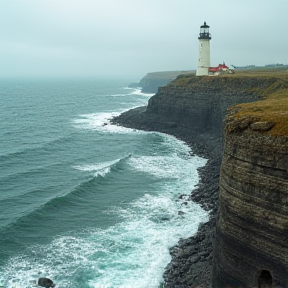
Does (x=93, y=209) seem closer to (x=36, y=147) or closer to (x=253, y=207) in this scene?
(x=253, y=207)

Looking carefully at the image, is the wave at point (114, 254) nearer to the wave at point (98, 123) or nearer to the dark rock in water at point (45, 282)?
the dark rock in water at point (45, 282)

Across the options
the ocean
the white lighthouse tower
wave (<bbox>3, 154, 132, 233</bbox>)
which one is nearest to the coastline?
the ocean

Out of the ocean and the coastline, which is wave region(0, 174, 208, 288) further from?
the coastline

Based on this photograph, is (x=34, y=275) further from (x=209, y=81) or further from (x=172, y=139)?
(x=209, y=81)

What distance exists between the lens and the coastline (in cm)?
2512

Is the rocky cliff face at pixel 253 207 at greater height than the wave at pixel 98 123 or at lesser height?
greater

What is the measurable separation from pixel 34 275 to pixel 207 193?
63.8 ft

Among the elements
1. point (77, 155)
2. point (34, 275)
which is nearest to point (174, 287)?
point (34, 275)

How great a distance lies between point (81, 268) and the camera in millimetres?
26828

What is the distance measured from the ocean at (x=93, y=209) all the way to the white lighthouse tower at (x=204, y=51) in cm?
1928

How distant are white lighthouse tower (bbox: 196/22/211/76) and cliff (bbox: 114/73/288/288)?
13.6 ft

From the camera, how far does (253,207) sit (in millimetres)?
20719

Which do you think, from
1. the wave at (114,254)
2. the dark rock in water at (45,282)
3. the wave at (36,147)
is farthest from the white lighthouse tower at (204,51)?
the dark rock in water at (45,282)

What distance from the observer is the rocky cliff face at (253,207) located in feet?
64.0
